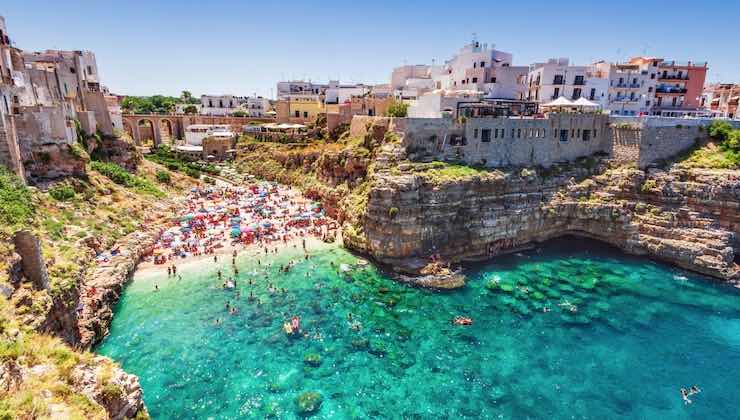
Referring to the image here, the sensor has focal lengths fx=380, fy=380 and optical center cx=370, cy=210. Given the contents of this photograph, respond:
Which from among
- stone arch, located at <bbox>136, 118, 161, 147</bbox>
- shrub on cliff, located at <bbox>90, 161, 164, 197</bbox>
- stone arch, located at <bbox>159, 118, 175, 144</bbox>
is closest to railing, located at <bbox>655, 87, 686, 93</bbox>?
shrub on cliff, located at <bbox>90, 161, 164, 197</bbox>

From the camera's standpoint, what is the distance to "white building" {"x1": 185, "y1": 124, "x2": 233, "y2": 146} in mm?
65812

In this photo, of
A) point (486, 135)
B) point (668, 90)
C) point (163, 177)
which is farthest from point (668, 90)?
point (163, 177)

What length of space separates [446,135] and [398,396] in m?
23.9

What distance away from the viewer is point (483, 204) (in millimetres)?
33250

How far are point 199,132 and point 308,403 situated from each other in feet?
196

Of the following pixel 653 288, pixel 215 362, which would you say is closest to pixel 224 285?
pixel 215 362

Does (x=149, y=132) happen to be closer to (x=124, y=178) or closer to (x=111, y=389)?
(x=124, y=178)

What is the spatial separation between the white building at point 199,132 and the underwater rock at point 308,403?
5529 centimetres

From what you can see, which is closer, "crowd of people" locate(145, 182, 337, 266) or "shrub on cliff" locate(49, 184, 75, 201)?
"shrub on cliff" locate(49, 184, 75, 201)

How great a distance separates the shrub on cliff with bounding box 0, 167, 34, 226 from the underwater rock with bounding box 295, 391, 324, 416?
18.2m

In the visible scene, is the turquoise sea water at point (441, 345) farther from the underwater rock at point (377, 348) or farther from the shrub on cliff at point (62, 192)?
the shrub on cliff at point (62, 192)

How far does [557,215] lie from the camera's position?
1398 inches

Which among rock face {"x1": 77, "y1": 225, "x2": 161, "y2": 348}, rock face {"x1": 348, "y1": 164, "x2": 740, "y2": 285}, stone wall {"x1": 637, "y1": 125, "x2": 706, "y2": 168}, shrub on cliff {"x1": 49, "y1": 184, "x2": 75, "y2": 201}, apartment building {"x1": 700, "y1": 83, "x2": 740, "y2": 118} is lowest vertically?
rock face {"x1": 77, "y1": 225, "x2": 161, "y2": 348}

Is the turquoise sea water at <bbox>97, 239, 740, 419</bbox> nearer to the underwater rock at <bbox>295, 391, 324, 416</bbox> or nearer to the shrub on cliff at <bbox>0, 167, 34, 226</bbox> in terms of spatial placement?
the underwater rock at <bbox>295, 391, 324, 416</bbox>
